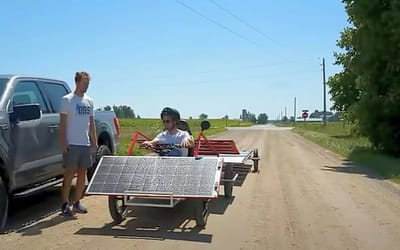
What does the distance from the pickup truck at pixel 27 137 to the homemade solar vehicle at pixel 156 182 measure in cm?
93

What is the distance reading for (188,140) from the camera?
354 inches

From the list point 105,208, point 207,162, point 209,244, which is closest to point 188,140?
point 207,162

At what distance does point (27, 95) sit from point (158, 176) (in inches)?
97.6

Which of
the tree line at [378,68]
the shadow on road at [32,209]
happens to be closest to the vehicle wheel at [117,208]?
the shadow on road at [32,209]

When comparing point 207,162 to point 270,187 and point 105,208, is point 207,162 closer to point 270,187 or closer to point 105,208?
point 105,208

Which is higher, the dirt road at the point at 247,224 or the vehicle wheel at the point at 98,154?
the vehicle wheel at the point at 98,154

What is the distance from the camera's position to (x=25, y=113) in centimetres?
767

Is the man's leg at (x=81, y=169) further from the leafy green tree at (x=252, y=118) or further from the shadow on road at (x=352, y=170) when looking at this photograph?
the leafy green tree at (x=252, y=118)

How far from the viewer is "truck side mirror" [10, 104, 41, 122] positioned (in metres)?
7.57

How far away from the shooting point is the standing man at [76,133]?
26.6ft

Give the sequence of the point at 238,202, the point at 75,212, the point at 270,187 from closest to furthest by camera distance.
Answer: the point at 75,212
the point at 238,202
the point at 270,187

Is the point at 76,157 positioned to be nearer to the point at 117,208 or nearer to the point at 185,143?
the point at 117,208

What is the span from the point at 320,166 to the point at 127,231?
10.9 m

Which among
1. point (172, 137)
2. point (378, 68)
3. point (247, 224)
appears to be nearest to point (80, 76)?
point (172, 137)
